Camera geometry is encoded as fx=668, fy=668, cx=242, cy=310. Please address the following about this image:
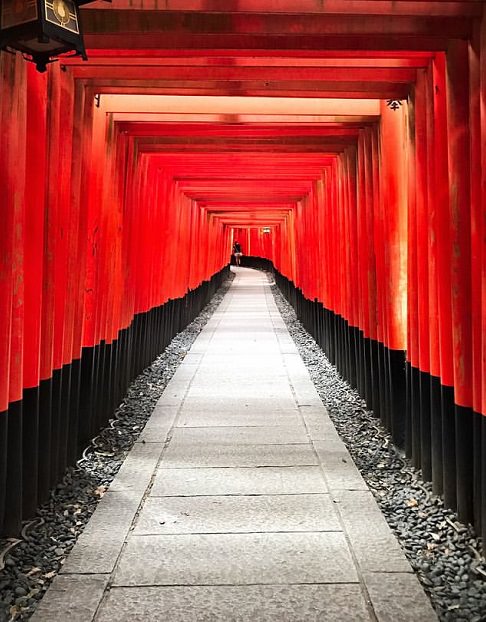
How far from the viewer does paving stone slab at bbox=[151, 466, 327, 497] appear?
429cm

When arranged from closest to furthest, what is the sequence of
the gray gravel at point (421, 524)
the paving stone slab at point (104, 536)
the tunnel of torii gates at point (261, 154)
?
the gray gravel at point (421, 524)
the paving stone slab at point (104, 536)
the tunnel of torii gates at point (261, 154)

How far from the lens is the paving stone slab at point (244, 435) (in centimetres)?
547

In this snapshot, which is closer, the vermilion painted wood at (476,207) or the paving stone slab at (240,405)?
the vermilion painted wood at (476,207)

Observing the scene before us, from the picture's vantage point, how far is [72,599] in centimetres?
291

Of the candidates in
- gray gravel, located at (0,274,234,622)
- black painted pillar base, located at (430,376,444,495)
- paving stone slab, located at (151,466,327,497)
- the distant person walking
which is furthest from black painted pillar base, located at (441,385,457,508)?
the distant person walking

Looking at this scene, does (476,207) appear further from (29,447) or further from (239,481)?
(29,447)

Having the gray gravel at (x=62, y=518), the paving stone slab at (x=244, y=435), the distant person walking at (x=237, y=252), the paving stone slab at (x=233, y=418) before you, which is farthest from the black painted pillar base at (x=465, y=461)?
the distant person walking at (x=237, y=252)

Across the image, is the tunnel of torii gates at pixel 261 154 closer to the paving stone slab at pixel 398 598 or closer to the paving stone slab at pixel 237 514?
the paving stone slab at pixel 398 598

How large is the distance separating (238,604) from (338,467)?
2.07 meters

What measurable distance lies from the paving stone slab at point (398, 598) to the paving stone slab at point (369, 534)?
90mm

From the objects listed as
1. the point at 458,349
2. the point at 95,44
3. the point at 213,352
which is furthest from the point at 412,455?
the point at 213,352

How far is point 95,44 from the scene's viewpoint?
3795mm

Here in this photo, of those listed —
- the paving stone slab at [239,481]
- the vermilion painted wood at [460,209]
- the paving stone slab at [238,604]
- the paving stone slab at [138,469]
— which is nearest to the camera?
the paving stone slab at [238,604]

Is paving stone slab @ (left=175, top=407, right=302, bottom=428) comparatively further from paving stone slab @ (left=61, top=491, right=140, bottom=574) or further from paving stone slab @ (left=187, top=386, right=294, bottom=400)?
paving stone slab @ (left=61, top=491, right=140, bottom=574)
